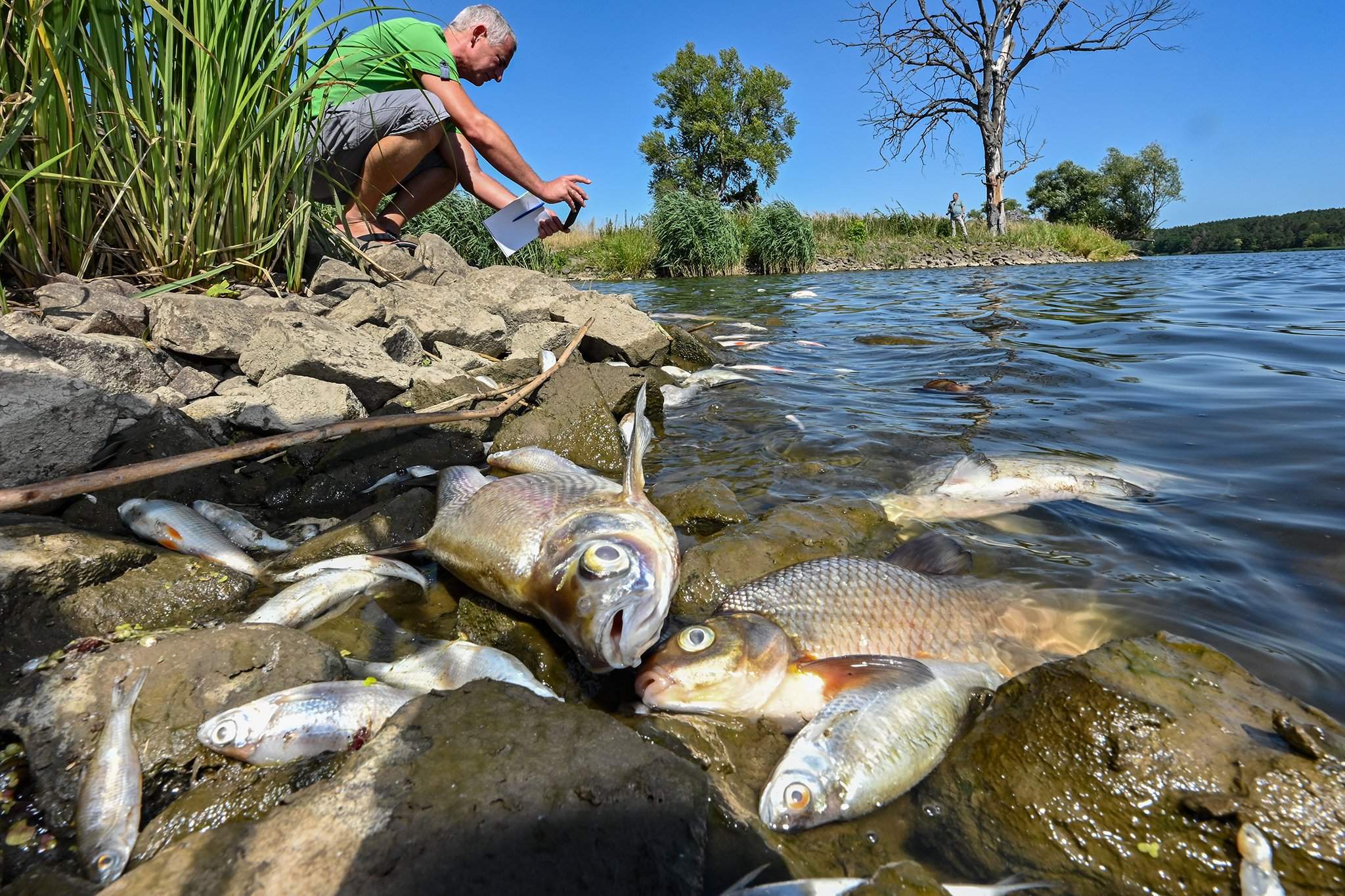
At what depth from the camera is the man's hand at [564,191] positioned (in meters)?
6.28

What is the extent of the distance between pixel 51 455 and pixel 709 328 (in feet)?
26.7

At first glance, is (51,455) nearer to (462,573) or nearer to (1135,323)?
(462,573)

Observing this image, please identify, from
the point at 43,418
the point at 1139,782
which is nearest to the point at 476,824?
the point at 1139,782

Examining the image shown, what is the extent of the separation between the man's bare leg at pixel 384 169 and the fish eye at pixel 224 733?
5.65 meters

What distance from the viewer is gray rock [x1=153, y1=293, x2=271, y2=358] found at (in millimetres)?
3596

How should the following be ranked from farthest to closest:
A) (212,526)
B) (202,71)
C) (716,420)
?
(716,420), (202,71), (212,526)

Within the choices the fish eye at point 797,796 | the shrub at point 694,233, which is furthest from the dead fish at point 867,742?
the shrub at point 694,233

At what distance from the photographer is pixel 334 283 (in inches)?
199

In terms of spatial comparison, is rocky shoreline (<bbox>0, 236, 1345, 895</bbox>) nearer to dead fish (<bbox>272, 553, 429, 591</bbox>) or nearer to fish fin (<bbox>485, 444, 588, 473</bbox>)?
dead fish (<bbox>272, 553, 429, 591</bbox>)

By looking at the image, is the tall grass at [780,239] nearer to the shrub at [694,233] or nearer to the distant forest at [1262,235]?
the shrub at [694,233]

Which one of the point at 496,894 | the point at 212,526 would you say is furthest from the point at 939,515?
the point at 212,526

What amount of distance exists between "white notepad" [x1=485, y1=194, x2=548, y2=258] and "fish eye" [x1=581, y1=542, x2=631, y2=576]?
199 inches

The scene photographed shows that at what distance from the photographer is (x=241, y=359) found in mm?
3717

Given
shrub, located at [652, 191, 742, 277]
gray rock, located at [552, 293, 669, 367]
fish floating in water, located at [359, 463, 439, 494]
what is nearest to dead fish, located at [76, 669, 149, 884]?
fish floating in water, located at [359, 463, 439, 494]
